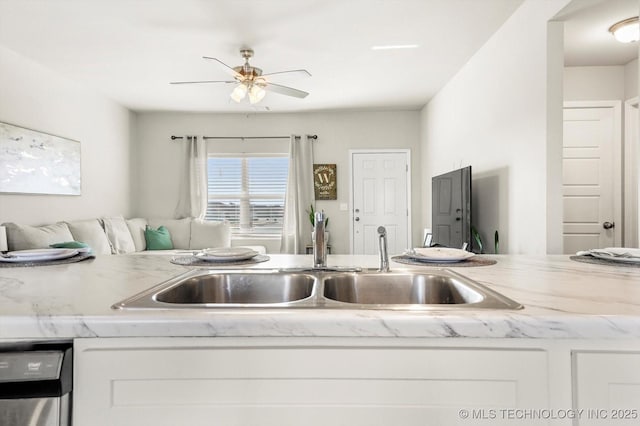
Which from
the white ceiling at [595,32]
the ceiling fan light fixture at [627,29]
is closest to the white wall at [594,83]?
the white ceiling at [595,32]

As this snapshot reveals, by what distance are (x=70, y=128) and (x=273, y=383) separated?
14.4 feet

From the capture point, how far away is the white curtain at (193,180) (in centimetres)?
546

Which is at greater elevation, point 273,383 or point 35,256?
point 35,256

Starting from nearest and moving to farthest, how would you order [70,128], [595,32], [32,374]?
[32,374] < [595,32] < [70,128]

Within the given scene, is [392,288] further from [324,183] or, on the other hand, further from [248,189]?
[248,189]

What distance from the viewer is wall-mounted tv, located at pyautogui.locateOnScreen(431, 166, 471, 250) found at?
299cm

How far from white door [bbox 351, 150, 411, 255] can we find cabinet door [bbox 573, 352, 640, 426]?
15.8ft

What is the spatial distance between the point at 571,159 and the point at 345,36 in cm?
240

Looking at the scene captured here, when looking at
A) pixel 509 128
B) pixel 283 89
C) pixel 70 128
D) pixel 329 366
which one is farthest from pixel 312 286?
pixel 70 128

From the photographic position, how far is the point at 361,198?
18.3 feet

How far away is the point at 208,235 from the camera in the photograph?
16.5ft

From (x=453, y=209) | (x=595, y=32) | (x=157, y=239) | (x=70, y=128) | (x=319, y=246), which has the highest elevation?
(x=595, y=32)

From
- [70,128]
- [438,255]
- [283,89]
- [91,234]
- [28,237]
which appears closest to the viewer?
[438,255]

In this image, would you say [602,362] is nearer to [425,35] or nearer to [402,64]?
[425,35]
